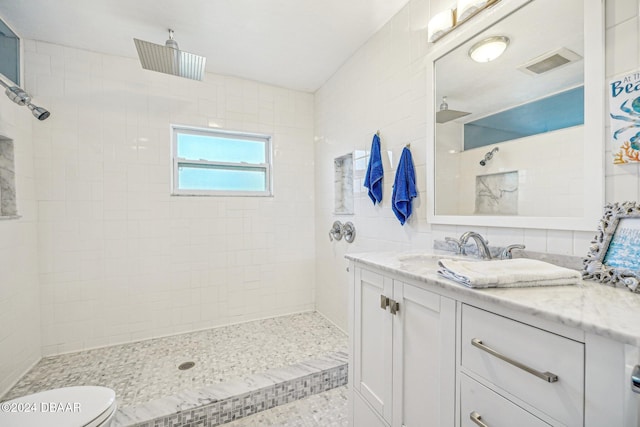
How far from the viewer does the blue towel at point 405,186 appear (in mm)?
1694

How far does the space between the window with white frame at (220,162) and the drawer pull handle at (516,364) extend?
8.10 feet

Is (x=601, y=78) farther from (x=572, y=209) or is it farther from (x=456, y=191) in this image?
(x=456, y=191)

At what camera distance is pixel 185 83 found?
2.57 meters

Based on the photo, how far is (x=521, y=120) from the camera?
1.20 metres

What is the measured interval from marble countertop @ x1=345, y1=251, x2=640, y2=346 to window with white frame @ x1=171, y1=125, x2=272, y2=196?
90.6 inches

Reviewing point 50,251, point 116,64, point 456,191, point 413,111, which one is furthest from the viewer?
point 116,64

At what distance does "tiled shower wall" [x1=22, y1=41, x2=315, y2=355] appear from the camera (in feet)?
7.21

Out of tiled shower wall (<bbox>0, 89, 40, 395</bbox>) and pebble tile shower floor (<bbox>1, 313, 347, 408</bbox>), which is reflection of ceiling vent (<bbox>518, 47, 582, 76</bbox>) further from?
tiled shower wall (<bbox>0, 89, 40, 395</bbox>)

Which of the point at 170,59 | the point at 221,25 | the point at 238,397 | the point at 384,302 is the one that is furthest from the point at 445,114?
the point at 238,397

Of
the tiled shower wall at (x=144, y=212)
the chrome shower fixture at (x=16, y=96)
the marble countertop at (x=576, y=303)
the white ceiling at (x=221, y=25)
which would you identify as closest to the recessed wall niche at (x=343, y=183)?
the tiled shower wall at (x=144, y=212)

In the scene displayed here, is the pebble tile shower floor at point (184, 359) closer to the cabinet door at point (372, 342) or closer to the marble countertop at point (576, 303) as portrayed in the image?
the cabinet door at point (372, 342)

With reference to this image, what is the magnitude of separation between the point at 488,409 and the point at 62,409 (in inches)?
61.6

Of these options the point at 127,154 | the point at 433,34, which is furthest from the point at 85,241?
the point at 433,34

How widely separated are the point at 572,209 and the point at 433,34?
118cm
